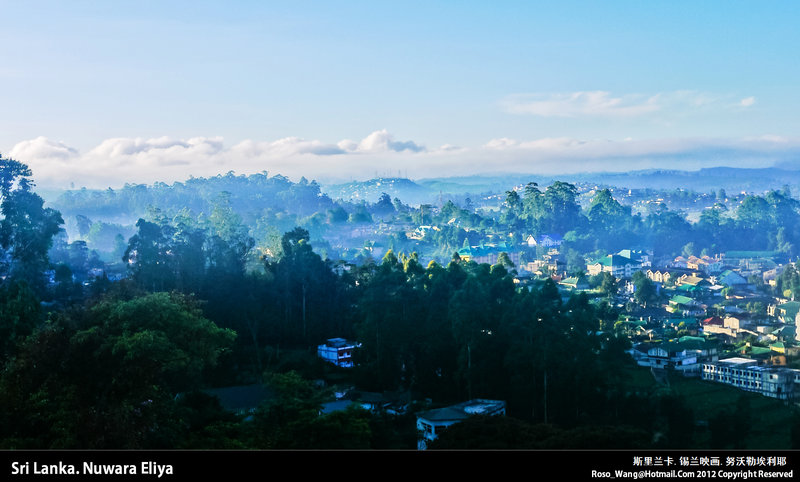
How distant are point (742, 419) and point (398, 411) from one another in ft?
17.2

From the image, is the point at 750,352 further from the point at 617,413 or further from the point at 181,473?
the point at 181,473

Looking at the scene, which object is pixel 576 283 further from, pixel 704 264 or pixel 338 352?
pixel 338 352

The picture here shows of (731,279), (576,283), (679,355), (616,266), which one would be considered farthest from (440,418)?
(616,266)

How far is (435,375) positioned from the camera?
13.9 m

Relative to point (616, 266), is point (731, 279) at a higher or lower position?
lower

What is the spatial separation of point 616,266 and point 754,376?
2075 centimetres

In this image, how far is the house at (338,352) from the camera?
16312 millimetres

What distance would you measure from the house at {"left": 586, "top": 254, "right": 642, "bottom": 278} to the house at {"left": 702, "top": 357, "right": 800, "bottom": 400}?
18640mm

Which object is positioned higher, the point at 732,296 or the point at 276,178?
the point at 276,178

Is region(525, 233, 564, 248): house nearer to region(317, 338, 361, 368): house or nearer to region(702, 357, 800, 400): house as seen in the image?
region(702, 357, 800, 400): house

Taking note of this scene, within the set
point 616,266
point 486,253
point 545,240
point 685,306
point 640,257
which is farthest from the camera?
point 545,240

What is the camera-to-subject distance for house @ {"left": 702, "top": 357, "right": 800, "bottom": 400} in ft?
47.0

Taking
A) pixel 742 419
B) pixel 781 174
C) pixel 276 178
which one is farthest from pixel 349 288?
pixel 781 174

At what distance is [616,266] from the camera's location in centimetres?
3544
